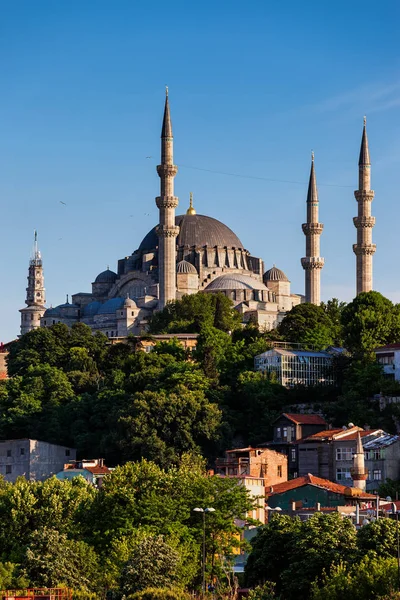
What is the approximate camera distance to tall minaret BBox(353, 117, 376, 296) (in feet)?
305

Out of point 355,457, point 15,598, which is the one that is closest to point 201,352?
point 355,457

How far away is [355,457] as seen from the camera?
6059cm

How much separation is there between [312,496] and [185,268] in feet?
151

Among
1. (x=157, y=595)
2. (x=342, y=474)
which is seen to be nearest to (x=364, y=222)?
(x=342, y=474)

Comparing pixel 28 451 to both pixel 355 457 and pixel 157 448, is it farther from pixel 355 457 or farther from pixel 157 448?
pixel 355 457

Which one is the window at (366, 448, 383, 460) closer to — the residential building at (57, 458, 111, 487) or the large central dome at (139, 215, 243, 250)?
the residential building at (57, 458, 111, 487)

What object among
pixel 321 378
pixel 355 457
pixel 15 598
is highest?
pixel 321 378

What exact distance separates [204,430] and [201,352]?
1145cm

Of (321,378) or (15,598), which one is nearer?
(15,598)

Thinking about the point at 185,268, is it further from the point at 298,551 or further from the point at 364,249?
the point at 298,551

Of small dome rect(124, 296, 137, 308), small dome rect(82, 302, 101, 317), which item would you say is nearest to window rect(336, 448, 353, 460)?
small dome rect(124, 296, 137, 308)

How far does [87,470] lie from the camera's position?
66312 millimetres

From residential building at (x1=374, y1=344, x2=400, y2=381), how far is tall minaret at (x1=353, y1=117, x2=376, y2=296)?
18.0 metres

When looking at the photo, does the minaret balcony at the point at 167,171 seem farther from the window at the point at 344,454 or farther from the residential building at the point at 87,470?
the window at the point at 344,454
